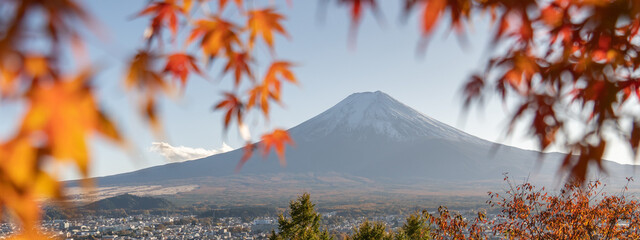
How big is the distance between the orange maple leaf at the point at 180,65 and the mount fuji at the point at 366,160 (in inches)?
3973

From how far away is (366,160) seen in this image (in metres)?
128

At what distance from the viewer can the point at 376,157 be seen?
129 meters

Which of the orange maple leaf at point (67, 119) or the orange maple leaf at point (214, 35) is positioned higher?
the orange maple leaf at point (214, 35)

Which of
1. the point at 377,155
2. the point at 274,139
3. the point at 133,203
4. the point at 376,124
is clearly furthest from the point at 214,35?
the point at 376,124

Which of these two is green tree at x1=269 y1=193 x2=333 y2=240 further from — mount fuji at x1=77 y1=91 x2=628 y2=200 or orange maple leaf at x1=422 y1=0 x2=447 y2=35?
mount fuji at x1=77 y1=91 x2=628 y2=200

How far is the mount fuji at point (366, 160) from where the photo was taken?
112438mm

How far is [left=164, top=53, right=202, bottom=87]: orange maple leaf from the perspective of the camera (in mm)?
1431

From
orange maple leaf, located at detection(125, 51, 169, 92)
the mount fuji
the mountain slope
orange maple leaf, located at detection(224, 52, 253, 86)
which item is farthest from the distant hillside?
orange maple leaf, located at detection(125, 51, 169, 92)

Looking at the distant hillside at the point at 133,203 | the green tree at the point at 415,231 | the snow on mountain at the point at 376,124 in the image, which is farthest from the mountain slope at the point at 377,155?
the green tree at the point at 415,231

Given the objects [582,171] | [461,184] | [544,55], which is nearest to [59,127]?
[582,171]

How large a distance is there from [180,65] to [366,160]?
129 metres

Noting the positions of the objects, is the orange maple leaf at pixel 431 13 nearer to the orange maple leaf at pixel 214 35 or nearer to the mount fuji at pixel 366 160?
the orange maple leaf at pixel 214 35

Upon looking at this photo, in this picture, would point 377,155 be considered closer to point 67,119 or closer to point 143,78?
point 143,78

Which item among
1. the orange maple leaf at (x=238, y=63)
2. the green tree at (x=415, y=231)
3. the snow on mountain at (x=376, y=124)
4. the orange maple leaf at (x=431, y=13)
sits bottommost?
the green tree at (x=415, y=231)
